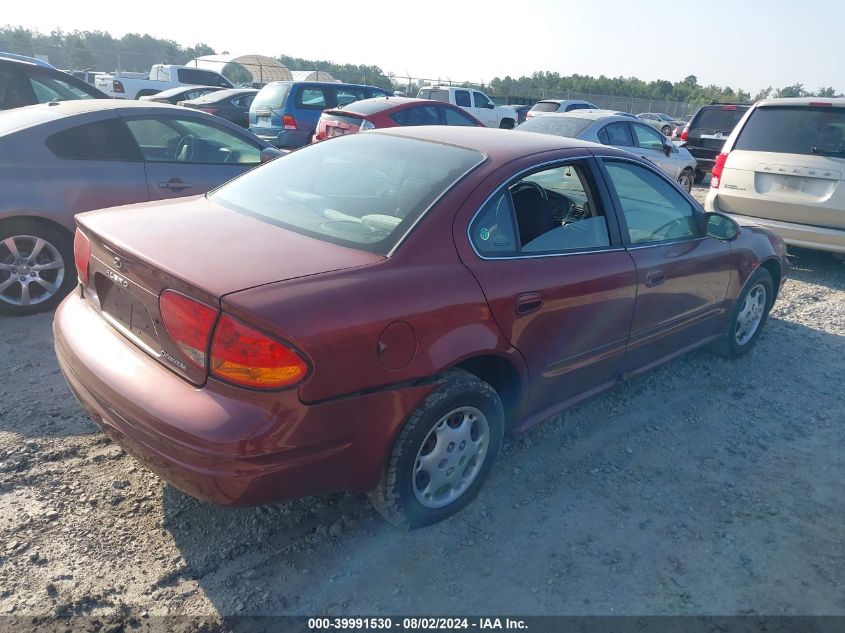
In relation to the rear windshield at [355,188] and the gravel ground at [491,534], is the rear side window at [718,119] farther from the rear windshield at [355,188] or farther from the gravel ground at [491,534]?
the rear windshield at [355,188]

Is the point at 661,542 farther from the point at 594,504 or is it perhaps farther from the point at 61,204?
the point at 61,204

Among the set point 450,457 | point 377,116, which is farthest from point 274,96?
point 450,457

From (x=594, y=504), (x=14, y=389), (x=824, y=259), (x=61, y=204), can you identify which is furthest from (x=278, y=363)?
(x=824, y=259)

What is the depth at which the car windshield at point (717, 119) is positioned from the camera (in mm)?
14062

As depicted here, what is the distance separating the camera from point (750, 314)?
4.93 metres

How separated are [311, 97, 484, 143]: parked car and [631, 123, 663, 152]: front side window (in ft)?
8.66

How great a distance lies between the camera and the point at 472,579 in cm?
263

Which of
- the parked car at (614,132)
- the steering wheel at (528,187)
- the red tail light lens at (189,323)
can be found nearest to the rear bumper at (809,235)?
the parked car at (614,132)

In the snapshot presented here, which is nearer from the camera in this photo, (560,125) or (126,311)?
(126,311)

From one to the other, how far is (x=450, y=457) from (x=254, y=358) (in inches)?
41.4

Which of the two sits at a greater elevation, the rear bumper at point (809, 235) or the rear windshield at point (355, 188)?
the rear windshield at point (355, 188)

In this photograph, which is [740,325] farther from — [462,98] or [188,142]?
[462,98]

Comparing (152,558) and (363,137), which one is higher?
(363,137)

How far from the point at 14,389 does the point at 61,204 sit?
155 cm
